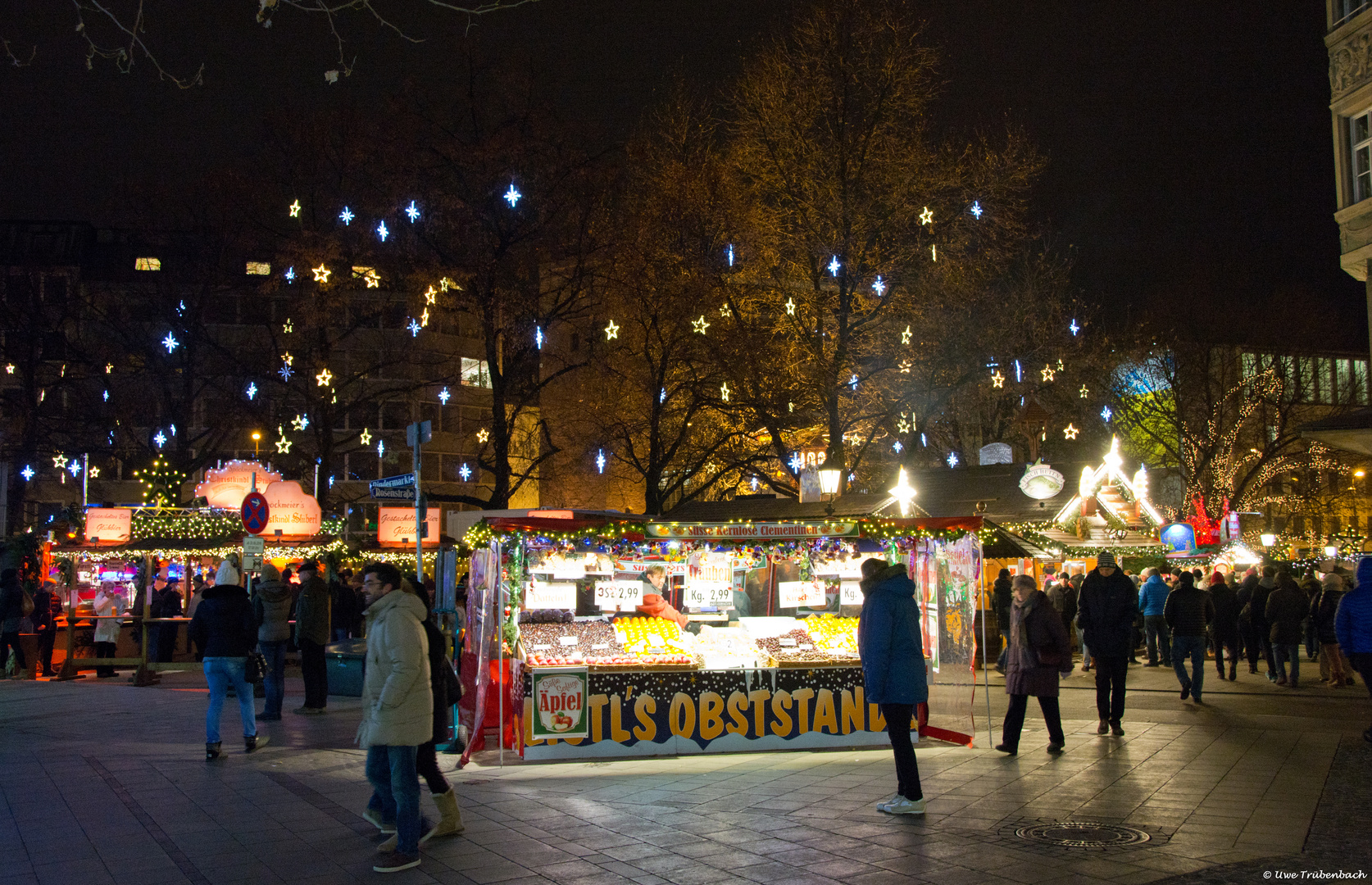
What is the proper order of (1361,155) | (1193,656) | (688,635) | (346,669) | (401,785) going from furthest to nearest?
(1361,155), (346,669), (1193,656), (688,635), (401,785)

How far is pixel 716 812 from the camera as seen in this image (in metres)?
7.41

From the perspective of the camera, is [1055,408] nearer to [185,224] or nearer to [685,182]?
[685,182]

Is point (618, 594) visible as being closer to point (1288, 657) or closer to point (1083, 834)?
point (1083, 834)

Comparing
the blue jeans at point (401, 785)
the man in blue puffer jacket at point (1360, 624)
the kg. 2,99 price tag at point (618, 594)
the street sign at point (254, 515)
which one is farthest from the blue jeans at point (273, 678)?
the man in blue puffer jacket at point (1360, 624)

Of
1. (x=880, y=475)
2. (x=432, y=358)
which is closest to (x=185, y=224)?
(x=432, y=358)

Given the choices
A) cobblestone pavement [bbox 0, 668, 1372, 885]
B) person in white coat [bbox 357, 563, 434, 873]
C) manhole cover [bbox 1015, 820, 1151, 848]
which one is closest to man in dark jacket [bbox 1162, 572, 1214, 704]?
cobblestone pavement [bbox 0, 668, 1372, 885]

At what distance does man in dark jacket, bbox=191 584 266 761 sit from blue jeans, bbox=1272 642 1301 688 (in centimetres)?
1381

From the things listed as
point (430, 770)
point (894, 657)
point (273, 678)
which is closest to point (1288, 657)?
point (894, 657)

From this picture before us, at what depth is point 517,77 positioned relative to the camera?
2906cm

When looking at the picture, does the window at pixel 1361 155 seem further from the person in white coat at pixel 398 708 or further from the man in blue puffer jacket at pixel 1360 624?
the person in white coat at pixel 398 708

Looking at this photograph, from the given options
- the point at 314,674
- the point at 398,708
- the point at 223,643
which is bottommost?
the point at 314,674

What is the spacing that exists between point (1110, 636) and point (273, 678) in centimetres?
930

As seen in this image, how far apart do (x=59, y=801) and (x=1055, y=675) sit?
8.13 m

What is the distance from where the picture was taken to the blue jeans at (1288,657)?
50.7 feet
